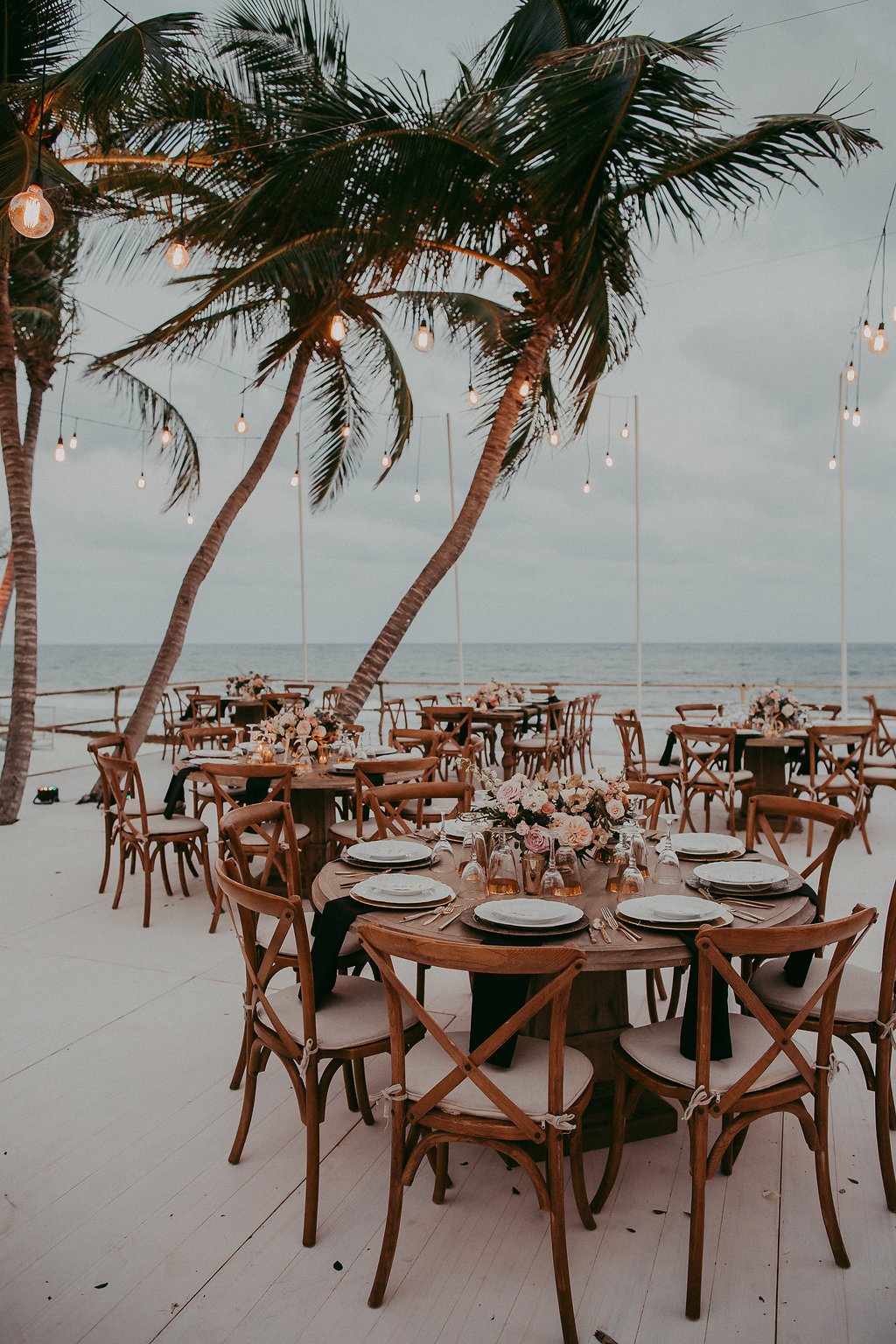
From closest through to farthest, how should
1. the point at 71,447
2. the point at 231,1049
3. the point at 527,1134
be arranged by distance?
the point at 527,1134
the point at 231,1049
the point at 71,447

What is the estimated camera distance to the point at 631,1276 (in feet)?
6.07

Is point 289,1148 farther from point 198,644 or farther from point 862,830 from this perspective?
point 198,644

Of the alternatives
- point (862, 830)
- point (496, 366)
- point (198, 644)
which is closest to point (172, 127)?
point (496, 366)

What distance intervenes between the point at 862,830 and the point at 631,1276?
425 centimetres

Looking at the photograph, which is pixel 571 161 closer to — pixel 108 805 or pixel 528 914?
pixel 528 914

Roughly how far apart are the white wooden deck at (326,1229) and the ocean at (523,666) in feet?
72.4

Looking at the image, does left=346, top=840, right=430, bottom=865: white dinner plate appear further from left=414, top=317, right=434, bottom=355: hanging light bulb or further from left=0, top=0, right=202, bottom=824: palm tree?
left=414, top=317, right=434, bottom=355: hanging light bulb

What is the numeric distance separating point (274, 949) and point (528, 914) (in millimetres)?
644

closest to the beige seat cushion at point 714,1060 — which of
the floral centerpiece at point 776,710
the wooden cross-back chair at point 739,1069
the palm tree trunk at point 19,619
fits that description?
the wooden cross-back chair at point 739,1069

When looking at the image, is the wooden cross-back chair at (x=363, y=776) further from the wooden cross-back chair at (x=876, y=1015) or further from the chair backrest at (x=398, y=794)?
the wooden cross-back chair at (x=876, y=1015)

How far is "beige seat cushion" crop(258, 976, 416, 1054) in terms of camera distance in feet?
6.81

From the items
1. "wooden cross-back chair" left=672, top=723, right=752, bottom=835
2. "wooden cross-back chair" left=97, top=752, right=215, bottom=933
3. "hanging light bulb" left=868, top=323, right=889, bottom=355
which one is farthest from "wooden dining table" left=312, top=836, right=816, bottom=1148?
"hanging light bulb" left=868, top=323, right=889, bottom=355

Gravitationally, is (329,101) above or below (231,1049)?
above

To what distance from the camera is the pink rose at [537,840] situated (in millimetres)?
2311
